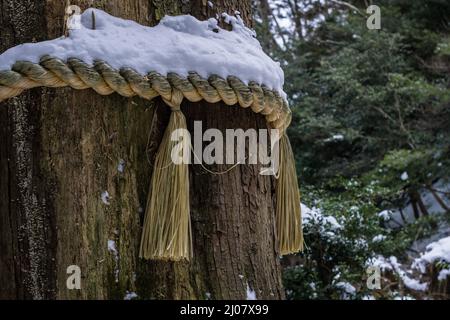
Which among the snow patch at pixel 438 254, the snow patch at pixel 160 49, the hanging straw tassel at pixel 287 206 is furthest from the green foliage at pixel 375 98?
the snow patch at pixel 160 49

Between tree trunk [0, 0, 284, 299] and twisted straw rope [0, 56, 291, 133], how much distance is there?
3 cm

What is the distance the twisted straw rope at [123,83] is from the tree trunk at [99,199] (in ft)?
0.10

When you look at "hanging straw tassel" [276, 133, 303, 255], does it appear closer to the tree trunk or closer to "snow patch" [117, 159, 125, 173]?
the tree trunk

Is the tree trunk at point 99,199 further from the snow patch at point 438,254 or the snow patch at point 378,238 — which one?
the snow patch at point 438,254

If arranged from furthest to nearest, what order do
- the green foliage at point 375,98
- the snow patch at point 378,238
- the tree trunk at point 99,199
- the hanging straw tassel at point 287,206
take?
the green foliage at point 375,98 < the snow patch at point 378,238 < the hanging straw tassel at point 287,206 < the tree trunk at point 99,199

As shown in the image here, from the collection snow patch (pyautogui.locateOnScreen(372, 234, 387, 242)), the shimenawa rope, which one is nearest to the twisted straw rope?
the shimenawa rope

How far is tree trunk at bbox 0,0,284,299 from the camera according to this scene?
3.18ft

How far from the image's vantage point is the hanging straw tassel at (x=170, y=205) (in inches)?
38.5

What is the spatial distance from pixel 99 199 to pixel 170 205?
11 centimetres

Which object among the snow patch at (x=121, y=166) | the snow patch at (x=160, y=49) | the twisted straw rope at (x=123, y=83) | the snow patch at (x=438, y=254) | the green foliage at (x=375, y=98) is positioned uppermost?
the green foliage at (x=375, y=98)

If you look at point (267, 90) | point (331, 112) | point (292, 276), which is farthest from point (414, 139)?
point (267, 90)

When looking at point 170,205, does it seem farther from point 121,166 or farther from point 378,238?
point 378,238

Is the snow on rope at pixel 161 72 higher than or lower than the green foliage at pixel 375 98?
lower

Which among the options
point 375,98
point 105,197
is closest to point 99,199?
point 105,197
